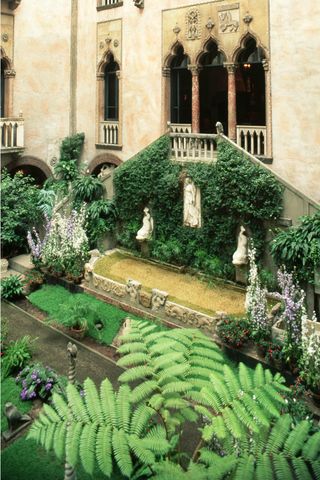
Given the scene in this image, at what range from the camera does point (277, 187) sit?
12102mm

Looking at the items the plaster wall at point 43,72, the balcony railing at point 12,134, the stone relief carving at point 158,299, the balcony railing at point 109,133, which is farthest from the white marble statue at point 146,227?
the plaster wall at point 43,72

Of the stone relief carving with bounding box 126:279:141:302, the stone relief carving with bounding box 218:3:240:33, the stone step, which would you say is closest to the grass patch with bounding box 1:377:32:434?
the stone relief carving with bounding box 126:279:141:302

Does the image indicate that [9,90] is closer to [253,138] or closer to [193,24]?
[193,24]

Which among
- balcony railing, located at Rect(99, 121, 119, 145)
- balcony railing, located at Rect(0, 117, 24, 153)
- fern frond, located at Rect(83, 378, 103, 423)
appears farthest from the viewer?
balcony railing, located at Rect(99, 121, 119, 145)

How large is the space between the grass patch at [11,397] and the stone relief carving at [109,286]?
13.2 ft

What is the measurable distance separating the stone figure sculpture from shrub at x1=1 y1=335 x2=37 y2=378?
6.05 m

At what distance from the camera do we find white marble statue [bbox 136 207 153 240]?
15.1 metres

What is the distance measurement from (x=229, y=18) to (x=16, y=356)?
42.0ft

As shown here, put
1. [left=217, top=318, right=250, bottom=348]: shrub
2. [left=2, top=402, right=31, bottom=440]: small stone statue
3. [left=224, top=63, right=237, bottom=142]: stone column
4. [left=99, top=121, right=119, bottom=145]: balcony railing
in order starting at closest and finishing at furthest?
[left=2, top=402, right=31, bottom=440]: small stone statue
[left=217, top=318, right=250, bottom=348]: shrub
[left=224, top=63, right=237, bottom=142]: stone column
[left=99, top=121, right=119, bottom=145]: balcony railing

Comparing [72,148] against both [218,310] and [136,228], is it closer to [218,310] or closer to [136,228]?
[136,228]

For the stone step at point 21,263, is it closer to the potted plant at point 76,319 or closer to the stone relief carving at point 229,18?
the potted plant at point 76,319

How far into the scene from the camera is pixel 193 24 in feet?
53.9

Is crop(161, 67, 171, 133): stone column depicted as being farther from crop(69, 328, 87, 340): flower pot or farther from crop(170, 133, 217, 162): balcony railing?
crop(69, 328, 87, 340): flower pot

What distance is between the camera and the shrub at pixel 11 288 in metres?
13.8
